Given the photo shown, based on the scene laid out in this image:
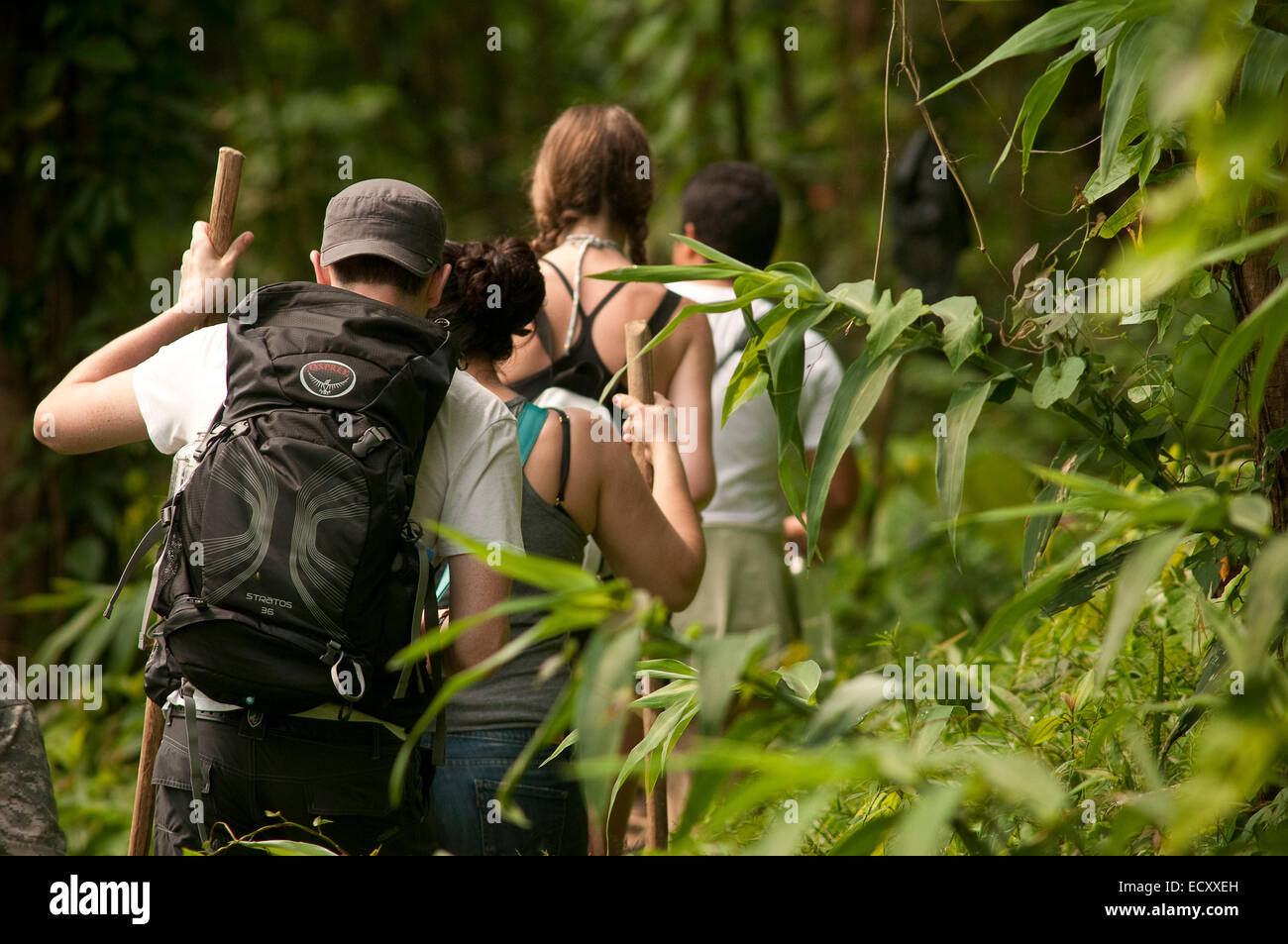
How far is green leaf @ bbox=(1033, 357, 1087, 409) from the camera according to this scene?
5.99 ft

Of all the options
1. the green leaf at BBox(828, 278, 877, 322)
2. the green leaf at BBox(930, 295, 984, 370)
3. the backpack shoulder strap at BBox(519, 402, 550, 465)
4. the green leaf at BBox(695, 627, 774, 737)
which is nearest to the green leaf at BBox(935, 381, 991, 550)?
the green leaf at BBox(930, 295, 984, 370)

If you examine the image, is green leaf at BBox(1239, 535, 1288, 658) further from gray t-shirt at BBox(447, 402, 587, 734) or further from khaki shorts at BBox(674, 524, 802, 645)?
khaki shorts at BBox(674, 524, 802, 645)

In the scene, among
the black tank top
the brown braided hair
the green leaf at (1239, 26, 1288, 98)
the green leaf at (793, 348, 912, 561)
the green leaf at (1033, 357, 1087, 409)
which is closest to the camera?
the green leaf at (1239, 26, 1288, 98)

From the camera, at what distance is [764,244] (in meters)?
3.57

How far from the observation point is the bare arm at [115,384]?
6.49 feet

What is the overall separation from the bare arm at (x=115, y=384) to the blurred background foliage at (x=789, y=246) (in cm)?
112

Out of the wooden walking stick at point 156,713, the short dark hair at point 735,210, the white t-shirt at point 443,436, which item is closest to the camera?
the white t-shirt at point 443,436

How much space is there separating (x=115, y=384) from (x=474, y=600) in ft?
2.22

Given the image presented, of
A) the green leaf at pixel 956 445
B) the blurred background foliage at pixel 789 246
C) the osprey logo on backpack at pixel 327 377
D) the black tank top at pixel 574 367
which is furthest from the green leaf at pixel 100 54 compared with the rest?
the green leaf at pixel 956 445

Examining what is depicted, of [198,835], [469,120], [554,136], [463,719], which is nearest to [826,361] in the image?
[554,136]

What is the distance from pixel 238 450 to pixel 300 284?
1.05 ft

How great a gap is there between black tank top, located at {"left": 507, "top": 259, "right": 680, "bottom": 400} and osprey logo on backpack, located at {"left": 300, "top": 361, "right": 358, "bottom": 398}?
3.00 ft

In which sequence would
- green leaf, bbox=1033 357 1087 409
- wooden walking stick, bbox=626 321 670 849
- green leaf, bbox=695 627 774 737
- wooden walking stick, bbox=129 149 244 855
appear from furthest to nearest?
wooden walking stick, bbox=626 321 670 849, wooden walking stick, bbox=129 149 244 855, green leaf, bbox=1033 357 1087 409, green leaf, bbox=695 627 774 737

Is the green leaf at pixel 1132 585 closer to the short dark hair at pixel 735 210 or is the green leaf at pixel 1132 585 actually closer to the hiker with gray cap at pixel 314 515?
the hiker with gray cap at pixel 314 515
